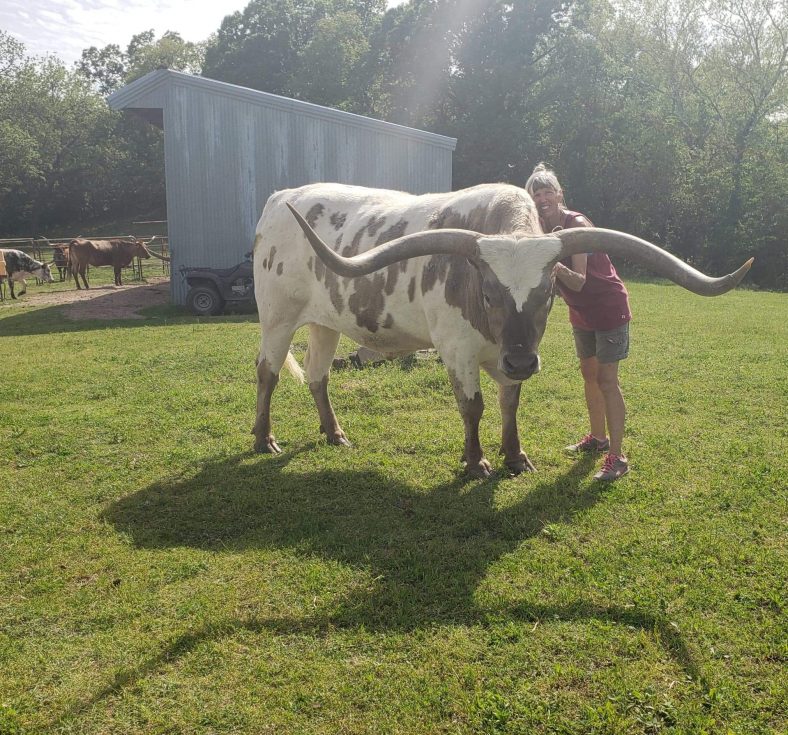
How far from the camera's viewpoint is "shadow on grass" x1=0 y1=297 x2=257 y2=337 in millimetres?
13055

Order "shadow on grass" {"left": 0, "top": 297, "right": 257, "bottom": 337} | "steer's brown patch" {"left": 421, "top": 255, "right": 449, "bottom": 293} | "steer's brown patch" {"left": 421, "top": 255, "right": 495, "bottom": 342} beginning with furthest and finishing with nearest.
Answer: "shadow on grass" {"left": 0, "top": 297, "right": 257, "bottom": 337} < "steer's brown patch" {"left": 421, "top": 255, "right": 449, "bottom": 293} < "steer's brown patch" {"left": 421, "top": 255, "right": 495, "bottom": 342}

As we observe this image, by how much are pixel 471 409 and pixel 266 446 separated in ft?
6.57

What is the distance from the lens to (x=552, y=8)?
31625mm

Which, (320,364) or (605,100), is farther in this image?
(605,100)

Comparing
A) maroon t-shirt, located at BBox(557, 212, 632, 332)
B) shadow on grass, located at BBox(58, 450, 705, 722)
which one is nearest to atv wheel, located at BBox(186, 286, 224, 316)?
shadow on grass, located at BBox(58, 450, 705, 722)

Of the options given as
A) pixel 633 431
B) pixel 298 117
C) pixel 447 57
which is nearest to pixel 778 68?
pixel 447 57

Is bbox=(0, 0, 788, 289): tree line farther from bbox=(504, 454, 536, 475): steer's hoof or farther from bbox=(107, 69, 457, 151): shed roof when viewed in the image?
bbox=(504, 454, 536, 475): steer's hoof

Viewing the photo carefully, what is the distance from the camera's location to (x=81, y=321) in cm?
1404

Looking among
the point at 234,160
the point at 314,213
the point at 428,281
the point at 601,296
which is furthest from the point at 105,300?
the point at 601,296

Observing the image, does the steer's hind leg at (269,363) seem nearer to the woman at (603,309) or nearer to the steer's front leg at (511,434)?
the steer's front leg at (511,434)

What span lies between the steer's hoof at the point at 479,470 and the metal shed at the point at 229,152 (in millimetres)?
12742

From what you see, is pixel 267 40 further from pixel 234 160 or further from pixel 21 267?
pixel 234 160

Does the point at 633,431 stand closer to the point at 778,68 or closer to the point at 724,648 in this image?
the point at 724,648

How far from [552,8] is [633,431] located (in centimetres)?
3184
